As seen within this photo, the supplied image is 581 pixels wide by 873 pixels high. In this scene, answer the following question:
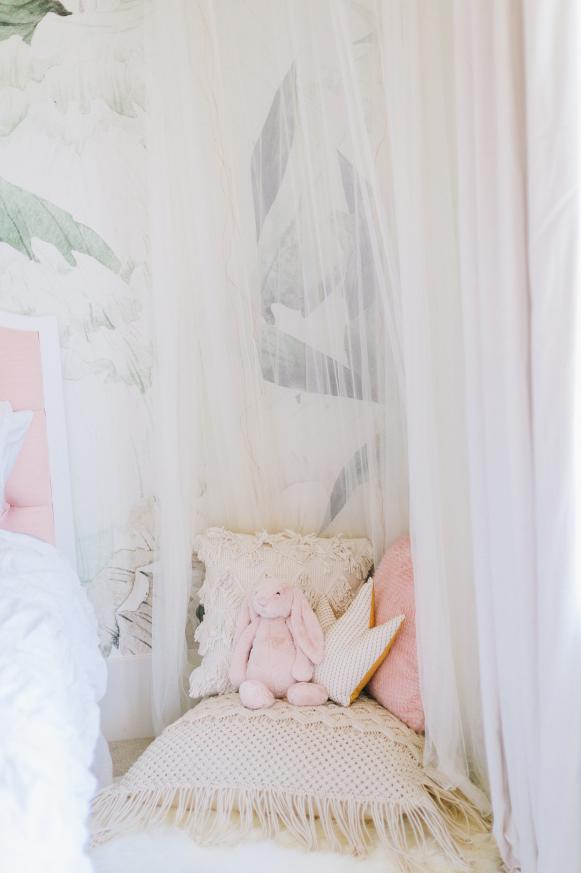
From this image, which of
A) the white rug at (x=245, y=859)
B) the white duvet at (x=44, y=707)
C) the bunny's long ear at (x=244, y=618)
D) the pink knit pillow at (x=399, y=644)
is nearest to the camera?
the white duvet at (x=44, y=707)

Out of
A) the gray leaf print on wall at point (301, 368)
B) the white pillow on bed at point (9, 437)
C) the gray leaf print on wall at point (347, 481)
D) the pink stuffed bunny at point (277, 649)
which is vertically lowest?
the pink stuffed bunny at point (277, 649)

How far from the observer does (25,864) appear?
1.09m

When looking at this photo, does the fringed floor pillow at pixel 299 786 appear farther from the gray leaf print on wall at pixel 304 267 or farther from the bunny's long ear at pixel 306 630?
the gray leaf print on wall at pixel 304 267

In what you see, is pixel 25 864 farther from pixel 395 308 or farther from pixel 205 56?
pixel 205 56

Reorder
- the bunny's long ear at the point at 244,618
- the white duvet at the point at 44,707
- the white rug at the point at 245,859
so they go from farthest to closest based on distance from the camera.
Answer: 1. the bunny's long ear at the point at 244,618
2. the white rug at the point at 245,859
3. the white duvet at the point at 44,707

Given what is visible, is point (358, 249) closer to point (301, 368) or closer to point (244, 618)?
point (301, 368)

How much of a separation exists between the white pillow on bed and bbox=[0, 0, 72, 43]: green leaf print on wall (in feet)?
3.47

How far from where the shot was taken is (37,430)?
8.54 ft

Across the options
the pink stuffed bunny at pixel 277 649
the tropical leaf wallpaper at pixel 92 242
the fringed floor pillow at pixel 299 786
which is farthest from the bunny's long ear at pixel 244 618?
the tropical leaf wallpaper at pixel 92 242

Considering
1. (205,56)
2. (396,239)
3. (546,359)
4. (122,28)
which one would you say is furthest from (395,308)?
(122,28)

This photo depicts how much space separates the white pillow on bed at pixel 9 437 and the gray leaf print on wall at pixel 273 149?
86 centimetres

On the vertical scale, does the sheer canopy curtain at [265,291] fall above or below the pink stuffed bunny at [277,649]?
above

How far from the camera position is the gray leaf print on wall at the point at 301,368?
2320mm

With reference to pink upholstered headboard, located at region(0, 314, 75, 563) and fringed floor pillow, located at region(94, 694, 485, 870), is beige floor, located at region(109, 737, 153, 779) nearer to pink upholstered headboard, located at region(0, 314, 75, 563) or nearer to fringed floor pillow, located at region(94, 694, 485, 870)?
fringed floor pillow, located at region(94, 694, 485, 870)
